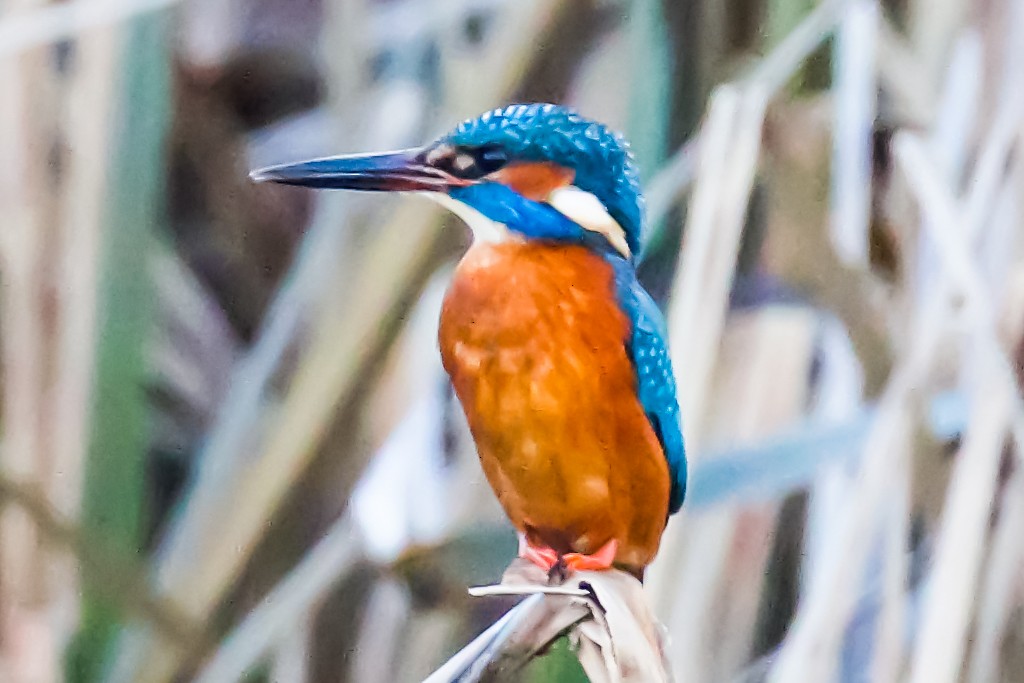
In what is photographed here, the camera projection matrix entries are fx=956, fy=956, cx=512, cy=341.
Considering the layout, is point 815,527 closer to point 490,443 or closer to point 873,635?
point 873,635

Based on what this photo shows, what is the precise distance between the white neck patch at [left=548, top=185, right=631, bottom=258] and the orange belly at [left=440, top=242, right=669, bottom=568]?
0.05ft

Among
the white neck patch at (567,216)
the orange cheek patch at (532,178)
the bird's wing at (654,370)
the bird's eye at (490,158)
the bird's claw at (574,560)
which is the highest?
the bird's eye at (490,158)

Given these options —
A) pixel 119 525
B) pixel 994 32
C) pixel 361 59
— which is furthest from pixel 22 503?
pixel 994 32

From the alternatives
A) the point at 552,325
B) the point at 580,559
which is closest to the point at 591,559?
the point at 580,559

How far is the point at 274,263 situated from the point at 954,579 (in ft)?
1.25

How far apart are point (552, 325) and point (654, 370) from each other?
6 centimetres

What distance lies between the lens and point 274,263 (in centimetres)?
47

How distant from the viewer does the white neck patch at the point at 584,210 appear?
1.43ft

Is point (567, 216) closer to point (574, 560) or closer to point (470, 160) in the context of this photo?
point (470, 160)

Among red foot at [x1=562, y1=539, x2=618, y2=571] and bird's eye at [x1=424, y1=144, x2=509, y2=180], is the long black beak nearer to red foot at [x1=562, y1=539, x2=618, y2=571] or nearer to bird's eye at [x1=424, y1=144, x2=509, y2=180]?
bird's eye at [x1=424, y1=144, x2=509, y2=180]

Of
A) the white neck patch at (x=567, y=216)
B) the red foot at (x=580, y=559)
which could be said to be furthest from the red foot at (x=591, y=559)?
the white neck patch at (x=567, y=216)

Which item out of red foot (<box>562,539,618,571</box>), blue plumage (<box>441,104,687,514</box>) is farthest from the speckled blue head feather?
red foot (<box>562,539,618,571</box>)

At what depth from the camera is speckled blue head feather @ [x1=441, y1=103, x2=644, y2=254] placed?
17.2 inches

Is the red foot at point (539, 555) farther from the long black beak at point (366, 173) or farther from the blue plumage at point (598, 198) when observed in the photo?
the long black beak at point (366, 173)
